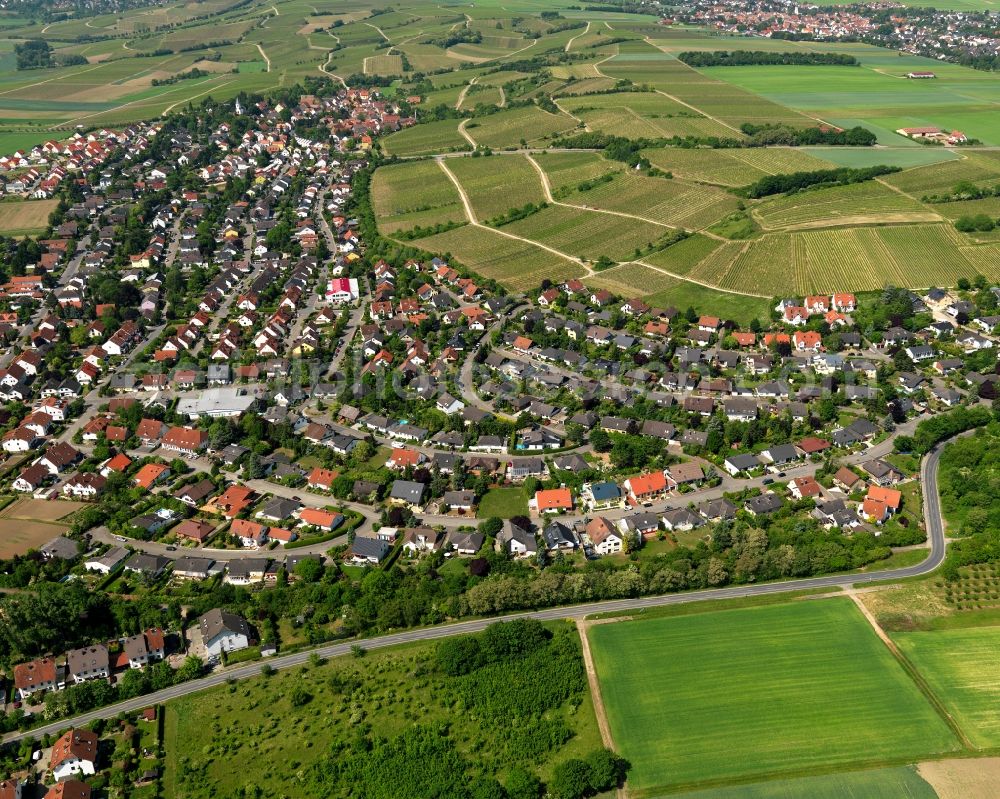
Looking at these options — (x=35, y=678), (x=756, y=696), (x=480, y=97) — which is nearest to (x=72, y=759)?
(x=35, y=678)

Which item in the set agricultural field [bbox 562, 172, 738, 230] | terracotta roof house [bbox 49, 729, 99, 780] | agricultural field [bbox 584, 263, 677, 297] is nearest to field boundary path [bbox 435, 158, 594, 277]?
agricultural field [bbox 584, 263, 677, 297]

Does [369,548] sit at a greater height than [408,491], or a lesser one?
lesser

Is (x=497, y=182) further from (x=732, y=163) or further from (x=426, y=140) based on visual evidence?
(x=732, y=163)

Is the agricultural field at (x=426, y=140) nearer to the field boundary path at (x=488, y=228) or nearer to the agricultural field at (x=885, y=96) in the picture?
the field boundary path at (x=488, y=228)

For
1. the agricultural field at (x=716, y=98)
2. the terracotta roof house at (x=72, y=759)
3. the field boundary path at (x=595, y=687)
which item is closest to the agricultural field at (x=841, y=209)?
the agricultural field at (x=716, y=98)

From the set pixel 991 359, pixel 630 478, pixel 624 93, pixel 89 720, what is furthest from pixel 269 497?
pixel 624 93

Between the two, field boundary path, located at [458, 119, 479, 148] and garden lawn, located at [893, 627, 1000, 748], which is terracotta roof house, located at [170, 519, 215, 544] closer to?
garden lawn, located at [893, 627, 1000, 748]
